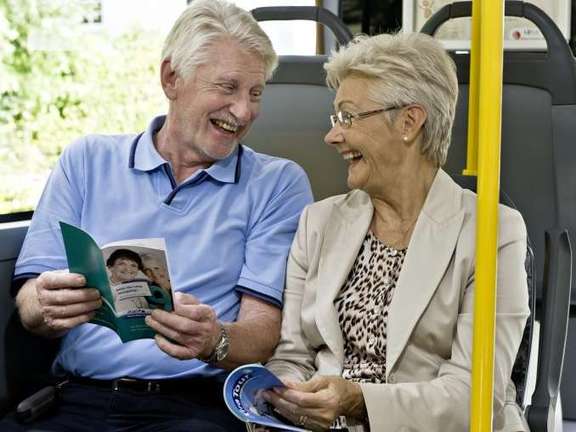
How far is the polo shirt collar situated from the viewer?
7.41 feet

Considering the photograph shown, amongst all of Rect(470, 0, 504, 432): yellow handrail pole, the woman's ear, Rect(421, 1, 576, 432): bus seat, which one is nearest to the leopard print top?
the woman's ear

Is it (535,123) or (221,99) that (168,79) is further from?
(535,123)

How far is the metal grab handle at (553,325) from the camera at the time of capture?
1994 millimetres

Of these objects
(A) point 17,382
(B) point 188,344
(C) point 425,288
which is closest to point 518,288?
(C) point 425,288

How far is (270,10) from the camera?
266 centimetres

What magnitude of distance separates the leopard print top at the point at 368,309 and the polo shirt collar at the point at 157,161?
0.36 meters

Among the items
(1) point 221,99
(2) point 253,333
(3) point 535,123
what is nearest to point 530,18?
(3) point 535,123

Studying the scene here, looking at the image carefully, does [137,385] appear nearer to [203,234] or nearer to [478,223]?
[203,234]

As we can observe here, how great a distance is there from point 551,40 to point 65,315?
1.36 m

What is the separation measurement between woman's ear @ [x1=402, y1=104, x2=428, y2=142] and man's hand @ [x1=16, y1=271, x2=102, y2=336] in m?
0.69

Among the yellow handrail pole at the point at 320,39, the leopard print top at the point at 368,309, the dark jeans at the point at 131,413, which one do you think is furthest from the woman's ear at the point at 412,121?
the yellow handrail pole at the point at 320,39

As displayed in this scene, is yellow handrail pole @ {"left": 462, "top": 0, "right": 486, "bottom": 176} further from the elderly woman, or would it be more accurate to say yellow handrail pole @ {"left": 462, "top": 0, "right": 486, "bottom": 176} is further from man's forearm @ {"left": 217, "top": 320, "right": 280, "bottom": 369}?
man's forearm @ {"left": 217, "top": 320, "right": 280, "bottom": 369}

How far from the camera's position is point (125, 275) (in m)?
1.81

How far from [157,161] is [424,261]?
2.14ft
